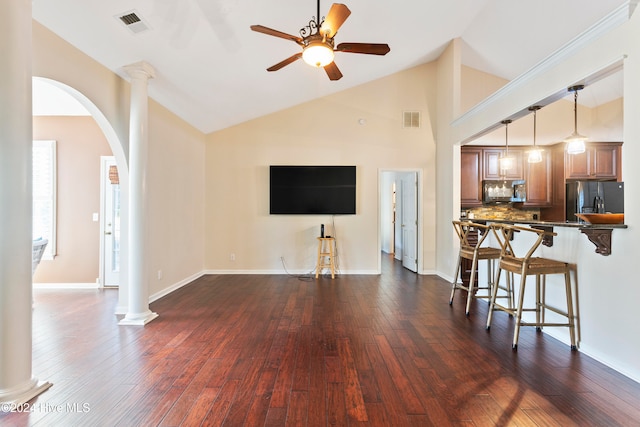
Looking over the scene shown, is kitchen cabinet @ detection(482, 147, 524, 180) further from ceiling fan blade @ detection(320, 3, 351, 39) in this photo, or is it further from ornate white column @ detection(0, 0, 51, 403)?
ornate white column @ detection(0, 0, 51, 403)

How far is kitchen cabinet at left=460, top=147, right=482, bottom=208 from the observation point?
5.87 metres

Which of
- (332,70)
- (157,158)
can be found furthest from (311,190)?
(332,70)

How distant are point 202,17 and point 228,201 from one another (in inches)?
137

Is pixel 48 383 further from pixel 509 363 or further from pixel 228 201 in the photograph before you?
pixel 228 201

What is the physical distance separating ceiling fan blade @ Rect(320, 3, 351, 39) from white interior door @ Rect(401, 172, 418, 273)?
4075 mm

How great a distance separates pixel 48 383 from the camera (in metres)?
2.11

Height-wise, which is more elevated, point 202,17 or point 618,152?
point 202,17

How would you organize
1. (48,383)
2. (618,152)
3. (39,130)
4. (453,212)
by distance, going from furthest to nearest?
(618,152), (453,212), (39,130), (48,383)

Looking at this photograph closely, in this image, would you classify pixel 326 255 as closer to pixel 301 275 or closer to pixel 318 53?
pixel 301 275

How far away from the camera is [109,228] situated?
4855 millimetres

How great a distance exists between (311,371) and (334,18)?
2710 millimetres

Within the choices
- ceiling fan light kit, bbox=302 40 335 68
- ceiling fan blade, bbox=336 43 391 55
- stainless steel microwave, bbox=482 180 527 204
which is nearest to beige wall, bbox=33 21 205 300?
ceiling fan light kit, bbox=302 40 335 68

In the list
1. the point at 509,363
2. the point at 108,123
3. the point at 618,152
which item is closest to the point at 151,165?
the point at 108,123

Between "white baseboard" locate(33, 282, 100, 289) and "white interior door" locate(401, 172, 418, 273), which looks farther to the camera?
"white interior door" locate(401, 172, 418, 273)
